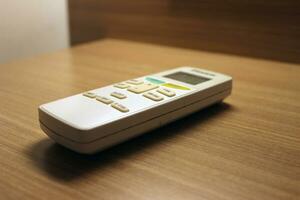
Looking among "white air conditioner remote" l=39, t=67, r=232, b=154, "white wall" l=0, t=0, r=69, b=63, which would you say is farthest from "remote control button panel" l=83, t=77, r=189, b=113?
"white wall" l=0, t=0, r=69, b=63

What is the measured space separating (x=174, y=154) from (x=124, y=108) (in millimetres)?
65

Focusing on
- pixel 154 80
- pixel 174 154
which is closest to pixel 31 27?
pixel 154 80

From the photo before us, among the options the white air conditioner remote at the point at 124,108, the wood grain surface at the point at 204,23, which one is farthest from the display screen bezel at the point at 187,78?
the wood grain surface at the point at 204,23

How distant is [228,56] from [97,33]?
1.16 ft

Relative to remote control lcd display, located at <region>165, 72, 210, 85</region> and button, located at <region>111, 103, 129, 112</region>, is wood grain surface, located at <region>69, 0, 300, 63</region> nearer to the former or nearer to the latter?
remote control lcd display, located at <region>165, 72, 210, 85</region>

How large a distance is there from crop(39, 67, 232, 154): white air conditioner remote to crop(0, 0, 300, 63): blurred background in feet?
0.87

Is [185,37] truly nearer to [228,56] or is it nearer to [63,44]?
[228,56]

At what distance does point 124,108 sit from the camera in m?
0.36

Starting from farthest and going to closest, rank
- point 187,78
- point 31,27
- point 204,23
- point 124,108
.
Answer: point 31,27, point 204,23, point 187,78, point 124,108

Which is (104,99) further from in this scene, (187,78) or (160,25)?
(160,25)

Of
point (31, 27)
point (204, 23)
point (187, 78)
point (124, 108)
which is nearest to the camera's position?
point (124, 108)

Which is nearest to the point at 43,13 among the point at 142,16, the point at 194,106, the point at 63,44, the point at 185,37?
the point at 63,44

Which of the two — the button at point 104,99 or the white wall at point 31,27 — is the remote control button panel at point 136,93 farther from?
the white wall at point 31,27

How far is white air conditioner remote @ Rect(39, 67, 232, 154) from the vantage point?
332 millimetres
